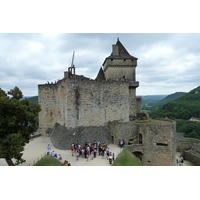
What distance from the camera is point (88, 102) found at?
1928 cm

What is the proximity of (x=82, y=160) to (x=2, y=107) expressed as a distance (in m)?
8.11

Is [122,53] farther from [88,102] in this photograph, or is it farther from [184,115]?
[184,115]

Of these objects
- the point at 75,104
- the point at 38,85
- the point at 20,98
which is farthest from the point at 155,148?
the point at 38,85

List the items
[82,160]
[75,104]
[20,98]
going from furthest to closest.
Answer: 1. [75,104]
2. [82,160]
3. [20,98]

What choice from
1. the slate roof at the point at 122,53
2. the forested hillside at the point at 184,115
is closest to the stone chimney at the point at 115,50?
the slate roof at the point at 122,53

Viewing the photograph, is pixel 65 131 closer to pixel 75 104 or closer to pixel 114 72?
pixel 75 104

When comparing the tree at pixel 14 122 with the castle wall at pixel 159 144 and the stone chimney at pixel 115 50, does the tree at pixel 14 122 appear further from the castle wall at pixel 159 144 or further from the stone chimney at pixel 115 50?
the stone chimney at pixel 115 50

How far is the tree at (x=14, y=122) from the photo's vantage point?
36.7 ft

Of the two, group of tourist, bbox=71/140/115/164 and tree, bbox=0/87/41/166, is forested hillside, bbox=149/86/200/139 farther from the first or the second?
tree, bbox=0/87/41/166

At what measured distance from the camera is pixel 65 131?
61.5 feet

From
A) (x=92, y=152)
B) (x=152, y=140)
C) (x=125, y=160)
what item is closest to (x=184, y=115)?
(x=152, y=140)

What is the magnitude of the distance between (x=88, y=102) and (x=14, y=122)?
924cm

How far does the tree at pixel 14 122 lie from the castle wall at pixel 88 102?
572 cm

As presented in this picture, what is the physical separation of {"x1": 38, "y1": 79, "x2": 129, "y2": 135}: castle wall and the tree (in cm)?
572
